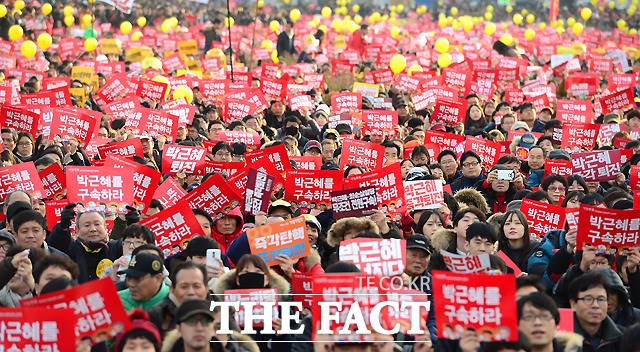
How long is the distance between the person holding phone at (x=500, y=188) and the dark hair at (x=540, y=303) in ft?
17.7

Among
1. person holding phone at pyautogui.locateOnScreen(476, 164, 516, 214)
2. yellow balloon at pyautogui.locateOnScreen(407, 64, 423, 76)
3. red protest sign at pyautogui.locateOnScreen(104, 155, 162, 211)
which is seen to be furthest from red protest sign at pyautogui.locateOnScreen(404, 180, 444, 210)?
yellow balloon at pyautogui.locateOnScreen(407, 64, 423, 76)

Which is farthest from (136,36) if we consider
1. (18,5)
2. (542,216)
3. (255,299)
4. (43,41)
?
(255,299)

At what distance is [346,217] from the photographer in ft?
33.4

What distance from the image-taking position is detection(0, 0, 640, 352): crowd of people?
7.48 meters

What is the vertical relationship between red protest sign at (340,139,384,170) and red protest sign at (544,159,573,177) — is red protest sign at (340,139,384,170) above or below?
above

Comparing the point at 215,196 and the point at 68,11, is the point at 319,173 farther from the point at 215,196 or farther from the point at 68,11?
the point at 68,11

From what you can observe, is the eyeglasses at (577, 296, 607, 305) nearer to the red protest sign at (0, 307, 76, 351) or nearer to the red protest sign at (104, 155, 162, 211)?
the red protest sign at (0, 307, 76, 351)

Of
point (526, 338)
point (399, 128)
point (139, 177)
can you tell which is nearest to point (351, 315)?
point (526, 338)

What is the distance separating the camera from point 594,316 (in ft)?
24.9

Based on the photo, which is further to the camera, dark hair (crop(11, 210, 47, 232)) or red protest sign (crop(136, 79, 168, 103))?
red protest sign (crop(136, 79, 168, 103))

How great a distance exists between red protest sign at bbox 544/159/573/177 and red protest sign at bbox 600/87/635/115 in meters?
6.35

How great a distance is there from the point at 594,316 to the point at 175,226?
124 inches

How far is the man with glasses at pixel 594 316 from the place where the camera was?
7.56 metres

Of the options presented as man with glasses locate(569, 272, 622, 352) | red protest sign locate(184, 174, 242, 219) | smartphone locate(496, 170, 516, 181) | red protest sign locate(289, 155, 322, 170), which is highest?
red protest sign locate(289, 155, 322, 170)
